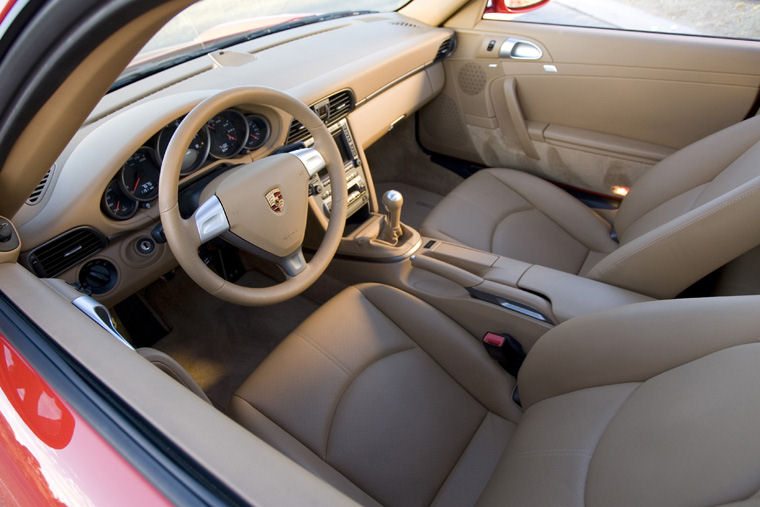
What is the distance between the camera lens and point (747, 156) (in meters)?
1.32

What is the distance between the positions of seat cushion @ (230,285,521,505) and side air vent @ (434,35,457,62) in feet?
4.49

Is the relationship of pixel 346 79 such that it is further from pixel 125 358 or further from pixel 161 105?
pixel 125 358

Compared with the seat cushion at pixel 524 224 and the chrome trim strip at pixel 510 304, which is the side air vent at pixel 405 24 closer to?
the seat cushion at pixel 524 224

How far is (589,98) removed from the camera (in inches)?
82.4

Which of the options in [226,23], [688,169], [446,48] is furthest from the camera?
[446,48]

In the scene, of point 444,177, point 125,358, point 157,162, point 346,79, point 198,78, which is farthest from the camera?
point 444,177

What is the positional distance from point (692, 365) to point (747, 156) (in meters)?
0.81

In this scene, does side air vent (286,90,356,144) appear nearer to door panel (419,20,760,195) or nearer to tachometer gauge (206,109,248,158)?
tachometer gauge (206,109,248,158)

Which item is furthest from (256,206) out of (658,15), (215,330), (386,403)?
(658,15)

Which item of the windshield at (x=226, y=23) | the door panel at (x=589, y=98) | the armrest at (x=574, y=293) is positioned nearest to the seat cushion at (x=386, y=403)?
the armrest at (x=574, y=293)

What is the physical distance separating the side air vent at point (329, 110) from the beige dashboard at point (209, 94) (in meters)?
0.02

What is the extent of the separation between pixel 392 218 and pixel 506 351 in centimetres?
60

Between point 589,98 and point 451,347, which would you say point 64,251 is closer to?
point 451,347

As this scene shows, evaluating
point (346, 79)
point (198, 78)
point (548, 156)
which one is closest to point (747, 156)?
point (548, 156)
